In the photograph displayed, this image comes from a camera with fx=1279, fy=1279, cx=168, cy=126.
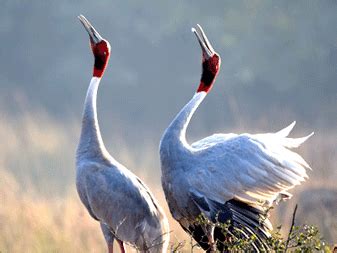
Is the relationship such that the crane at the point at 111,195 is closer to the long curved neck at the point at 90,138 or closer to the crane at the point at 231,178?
the long curved neck at the point at 90,138

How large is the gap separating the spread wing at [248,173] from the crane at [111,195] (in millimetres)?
442

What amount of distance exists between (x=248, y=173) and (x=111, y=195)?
776 mm

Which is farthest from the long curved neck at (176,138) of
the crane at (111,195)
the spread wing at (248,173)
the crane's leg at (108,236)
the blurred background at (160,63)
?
the blurred background at (160,63)

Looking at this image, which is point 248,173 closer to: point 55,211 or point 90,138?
point 90,138

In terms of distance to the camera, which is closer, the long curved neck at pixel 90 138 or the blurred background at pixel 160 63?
the long curved neck at pixel 90 138

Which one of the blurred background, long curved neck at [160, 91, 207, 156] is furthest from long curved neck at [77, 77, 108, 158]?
the blurred background

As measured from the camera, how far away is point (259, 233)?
626 centimetres

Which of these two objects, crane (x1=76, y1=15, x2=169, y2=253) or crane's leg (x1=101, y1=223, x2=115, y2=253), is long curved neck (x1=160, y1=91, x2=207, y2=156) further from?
crane's leg (x1=101, y1=223, x2=115, y2=253)

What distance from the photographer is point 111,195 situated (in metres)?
6.65

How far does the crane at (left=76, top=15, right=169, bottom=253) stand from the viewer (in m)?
6.59

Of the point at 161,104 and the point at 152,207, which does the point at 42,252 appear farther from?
the point at 161,104

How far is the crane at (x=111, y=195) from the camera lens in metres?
6.59

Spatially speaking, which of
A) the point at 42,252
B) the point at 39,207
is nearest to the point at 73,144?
the point at 39,207

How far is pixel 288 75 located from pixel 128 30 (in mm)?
2589
